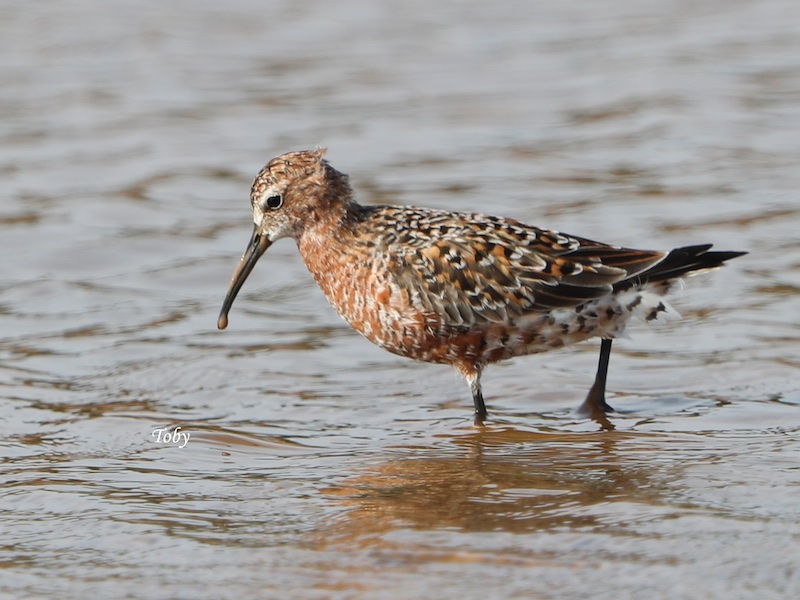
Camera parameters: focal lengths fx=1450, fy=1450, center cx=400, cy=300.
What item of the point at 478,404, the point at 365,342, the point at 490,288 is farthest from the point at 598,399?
the point at 365,342

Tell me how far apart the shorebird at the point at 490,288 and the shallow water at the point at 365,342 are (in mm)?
339

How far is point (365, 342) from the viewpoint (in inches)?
386

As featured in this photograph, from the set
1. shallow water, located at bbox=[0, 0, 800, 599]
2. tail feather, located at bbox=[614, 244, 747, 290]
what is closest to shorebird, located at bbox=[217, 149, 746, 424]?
tail feather, located at bbox=[614, 244, 747, 290]

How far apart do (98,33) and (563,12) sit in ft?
18.9

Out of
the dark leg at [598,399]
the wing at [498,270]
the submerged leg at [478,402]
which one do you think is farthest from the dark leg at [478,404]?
the dark leg at [598,399]

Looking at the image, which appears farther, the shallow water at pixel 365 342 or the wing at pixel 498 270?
the wing at pixel 498 270

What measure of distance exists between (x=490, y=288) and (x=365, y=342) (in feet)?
6.50

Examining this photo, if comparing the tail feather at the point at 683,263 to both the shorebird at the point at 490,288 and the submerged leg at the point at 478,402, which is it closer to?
the shorebird at the point at 490,288

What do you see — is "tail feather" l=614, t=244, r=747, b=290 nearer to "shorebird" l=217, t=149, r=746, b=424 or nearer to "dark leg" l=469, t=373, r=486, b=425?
"shorebird" l=217, t=149, r=746, b=424

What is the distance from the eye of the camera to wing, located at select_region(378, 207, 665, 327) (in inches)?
313

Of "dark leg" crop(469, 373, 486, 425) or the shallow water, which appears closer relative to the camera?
the shallow water

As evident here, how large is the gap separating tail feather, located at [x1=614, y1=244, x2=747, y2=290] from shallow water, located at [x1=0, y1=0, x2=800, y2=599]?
291 mm

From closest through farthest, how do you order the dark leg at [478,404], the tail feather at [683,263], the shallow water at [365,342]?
the shallow water at [365,342] < the tail feather at [683,263] < the dark leg at [478,404]

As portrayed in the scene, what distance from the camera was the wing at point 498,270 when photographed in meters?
7.95
